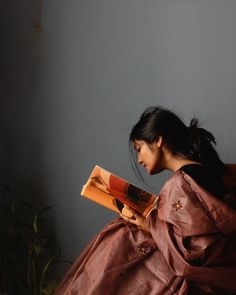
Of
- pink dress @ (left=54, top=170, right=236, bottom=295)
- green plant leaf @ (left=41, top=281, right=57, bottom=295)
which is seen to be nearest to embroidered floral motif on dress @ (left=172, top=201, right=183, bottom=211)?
pink dress @ (left=54, top=170, right=236, bottom=295)

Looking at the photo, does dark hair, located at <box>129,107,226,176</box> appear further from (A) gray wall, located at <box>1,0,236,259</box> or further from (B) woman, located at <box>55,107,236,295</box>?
(A) gray wall, located at <box>1,0,236,259</box>

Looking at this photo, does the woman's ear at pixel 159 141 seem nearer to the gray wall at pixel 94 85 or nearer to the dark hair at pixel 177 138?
the dark hair at pixel 177 138

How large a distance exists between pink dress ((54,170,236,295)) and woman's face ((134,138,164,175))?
0.14 m

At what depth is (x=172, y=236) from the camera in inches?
41.4

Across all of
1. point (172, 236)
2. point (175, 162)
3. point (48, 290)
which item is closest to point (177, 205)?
point (172, 236)

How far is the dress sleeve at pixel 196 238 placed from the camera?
1020mm

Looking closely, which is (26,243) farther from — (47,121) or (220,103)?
(220,103)

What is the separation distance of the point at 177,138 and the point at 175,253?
1.12 feet

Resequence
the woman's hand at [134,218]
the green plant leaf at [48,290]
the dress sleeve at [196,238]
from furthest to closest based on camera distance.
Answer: the green plant leaf at [48,290]
the woman's hand at [134,218]
the dress sleeve at [196,238]

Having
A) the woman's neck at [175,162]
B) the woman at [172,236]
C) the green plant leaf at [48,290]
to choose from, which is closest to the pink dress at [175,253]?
the woman at [172,236]

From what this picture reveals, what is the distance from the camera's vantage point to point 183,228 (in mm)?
1036

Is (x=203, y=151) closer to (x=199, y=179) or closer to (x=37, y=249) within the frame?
(x=199, y=179)

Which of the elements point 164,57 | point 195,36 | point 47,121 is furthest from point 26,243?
point 195,36

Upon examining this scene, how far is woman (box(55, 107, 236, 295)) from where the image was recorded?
40.5 inches
